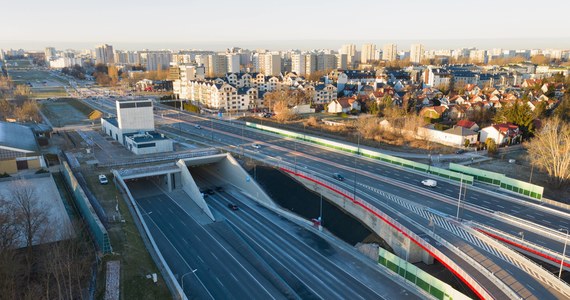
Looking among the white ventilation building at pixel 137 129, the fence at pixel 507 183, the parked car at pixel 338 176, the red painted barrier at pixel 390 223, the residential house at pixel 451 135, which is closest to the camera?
the red painted barrier at pixel 390 223

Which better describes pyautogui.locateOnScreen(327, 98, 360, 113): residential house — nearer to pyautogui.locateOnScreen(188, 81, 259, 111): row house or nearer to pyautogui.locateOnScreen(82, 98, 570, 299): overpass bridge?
pyautogui.locateOnScreen(188, 81, 259, 111): row house

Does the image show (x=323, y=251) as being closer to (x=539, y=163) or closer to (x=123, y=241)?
(x=123, y=241)

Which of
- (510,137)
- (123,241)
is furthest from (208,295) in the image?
(510,137)

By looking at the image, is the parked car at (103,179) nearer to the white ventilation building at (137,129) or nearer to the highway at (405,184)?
the white ventilation building at (137,129)

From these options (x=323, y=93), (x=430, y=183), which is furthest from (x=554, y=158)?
(x=323, y=93)

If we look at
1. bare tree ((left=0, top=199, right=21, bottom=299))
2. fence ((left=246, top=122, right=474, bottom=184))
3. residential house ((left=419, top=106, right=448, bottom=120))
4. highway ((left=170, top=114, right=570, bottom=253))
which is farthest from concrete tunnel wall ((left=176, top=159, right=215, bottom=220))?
residential house ((left=419, top=106, right=448, bottom=120))

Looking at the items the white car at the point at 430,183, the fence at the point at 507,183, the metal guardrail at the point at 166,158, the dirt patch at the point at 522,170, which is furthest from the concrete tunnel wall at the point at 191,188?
the dirt patch at the point at 522,170
